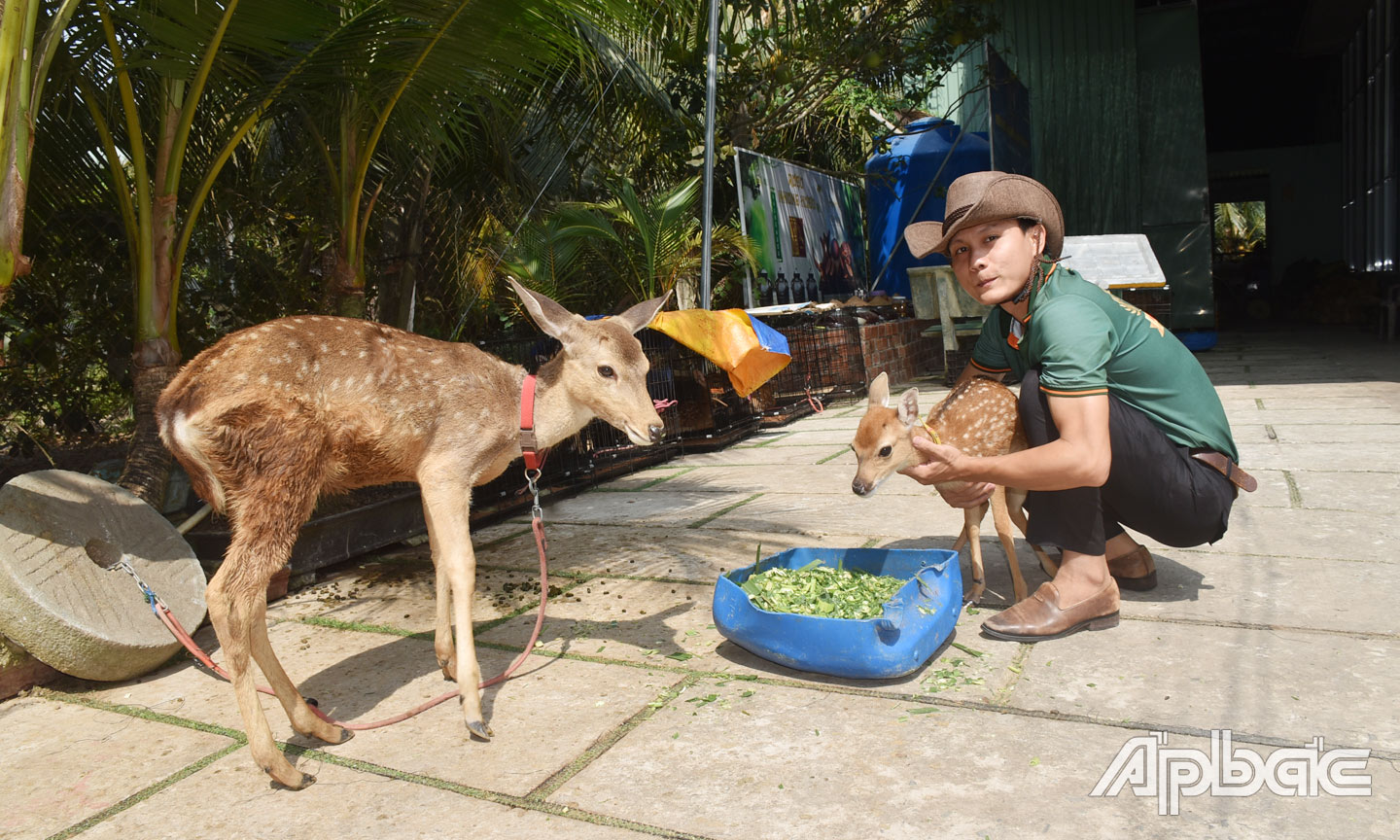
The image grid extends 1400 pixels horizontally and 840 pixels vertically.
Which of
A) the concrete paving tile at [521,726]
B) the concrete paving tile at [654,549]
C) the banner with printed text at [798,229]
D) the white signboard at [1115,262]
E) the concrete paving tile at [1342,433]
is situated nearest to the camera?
the concrete paving tile at [521,726]

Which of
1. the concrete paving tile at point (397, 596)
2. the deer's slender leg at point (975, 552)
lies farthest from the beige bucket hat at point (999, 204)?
the concrete paving tile at point (397, 596)

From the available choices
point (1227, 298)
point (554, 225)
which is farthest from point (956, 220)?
point (1227, 298)

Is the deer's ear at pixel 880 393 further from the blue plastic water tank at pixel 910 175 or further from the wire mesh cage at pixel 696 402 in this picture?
the blue plastic water tank at pixel 910 175

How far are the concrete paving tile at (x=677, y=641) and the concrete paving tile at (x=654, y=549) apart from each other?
0.25 meters

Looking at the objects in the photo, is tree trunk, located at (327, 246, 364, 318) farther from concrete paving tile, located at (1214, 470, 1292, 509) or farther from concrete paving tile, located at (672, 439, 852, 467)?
concrete paving tile, located at (1214, 470, 1292, 509)

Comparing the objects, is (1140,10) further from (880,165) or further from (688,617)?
(688,617)

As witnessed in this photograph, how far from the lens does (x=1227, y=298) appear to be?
80.2 feet

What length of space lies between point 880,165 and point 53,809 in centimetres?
1434

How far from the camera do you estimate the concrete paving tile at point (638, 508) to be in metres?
6.19

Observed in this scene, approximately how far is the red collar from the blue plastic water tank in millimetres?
11832

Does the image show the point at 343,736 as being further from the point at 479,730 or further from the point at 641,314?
the point at 641,314

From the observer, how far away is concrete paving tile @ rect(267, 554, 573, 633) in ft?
14.6

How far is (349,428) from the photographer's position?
11.0 ft

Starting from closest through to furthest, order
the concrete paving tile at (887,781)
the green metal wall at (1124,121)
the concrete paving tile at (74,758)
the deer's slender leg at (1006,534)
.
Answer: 1. the concrete paving tile at (887,781)
2. the concrete paving tile at (74,758)
3. the deer's slender leg at (1006,534)
4. the green metal wall at (1124,121)
